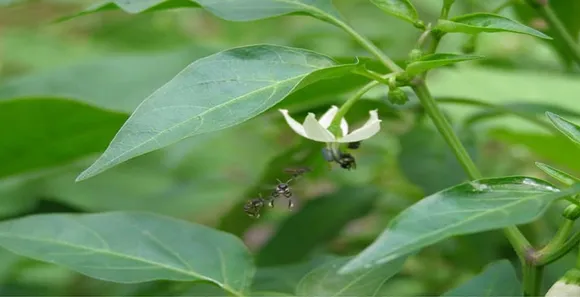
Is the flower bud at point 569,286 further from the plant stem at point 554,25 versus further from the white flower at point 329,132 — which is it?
the plant stem at point 554,25

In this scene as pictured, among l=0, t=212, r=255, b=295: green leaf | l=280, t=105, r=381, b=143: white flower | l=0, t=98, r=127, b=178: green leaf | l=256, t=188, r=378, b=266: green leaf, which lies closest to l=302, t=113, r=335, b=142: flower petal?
l=280, t=105, r=381, b=143: white flower

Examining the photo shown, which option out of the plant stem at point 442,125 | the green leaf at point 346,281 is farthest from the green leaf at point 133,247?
the plant stem at point 442,125

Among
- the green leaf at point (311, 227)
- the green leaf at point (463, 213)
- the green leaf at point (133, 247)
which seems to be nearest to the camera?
the green leaf at point (463, 213)

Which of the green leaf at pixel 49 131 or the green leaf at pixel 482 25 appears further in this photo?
the green leaf at pixel 49 131

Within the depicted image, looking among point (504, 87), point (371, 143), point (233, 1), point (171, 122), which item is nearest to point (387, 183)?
point (371, 143)

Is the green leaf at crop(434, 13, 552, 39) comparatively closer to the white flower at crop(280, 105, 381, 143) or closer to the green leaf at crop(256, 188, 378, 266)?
the white flower at crop(280, 105, 381, 143)

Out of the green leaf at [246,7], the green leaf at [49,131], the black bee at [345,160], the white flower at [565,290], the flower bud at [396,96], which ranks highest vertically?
the green leaf at [246,7]

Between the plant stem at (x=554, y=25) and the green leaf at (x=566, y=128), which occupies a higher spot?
the green leaf at (x=566, y=128)
